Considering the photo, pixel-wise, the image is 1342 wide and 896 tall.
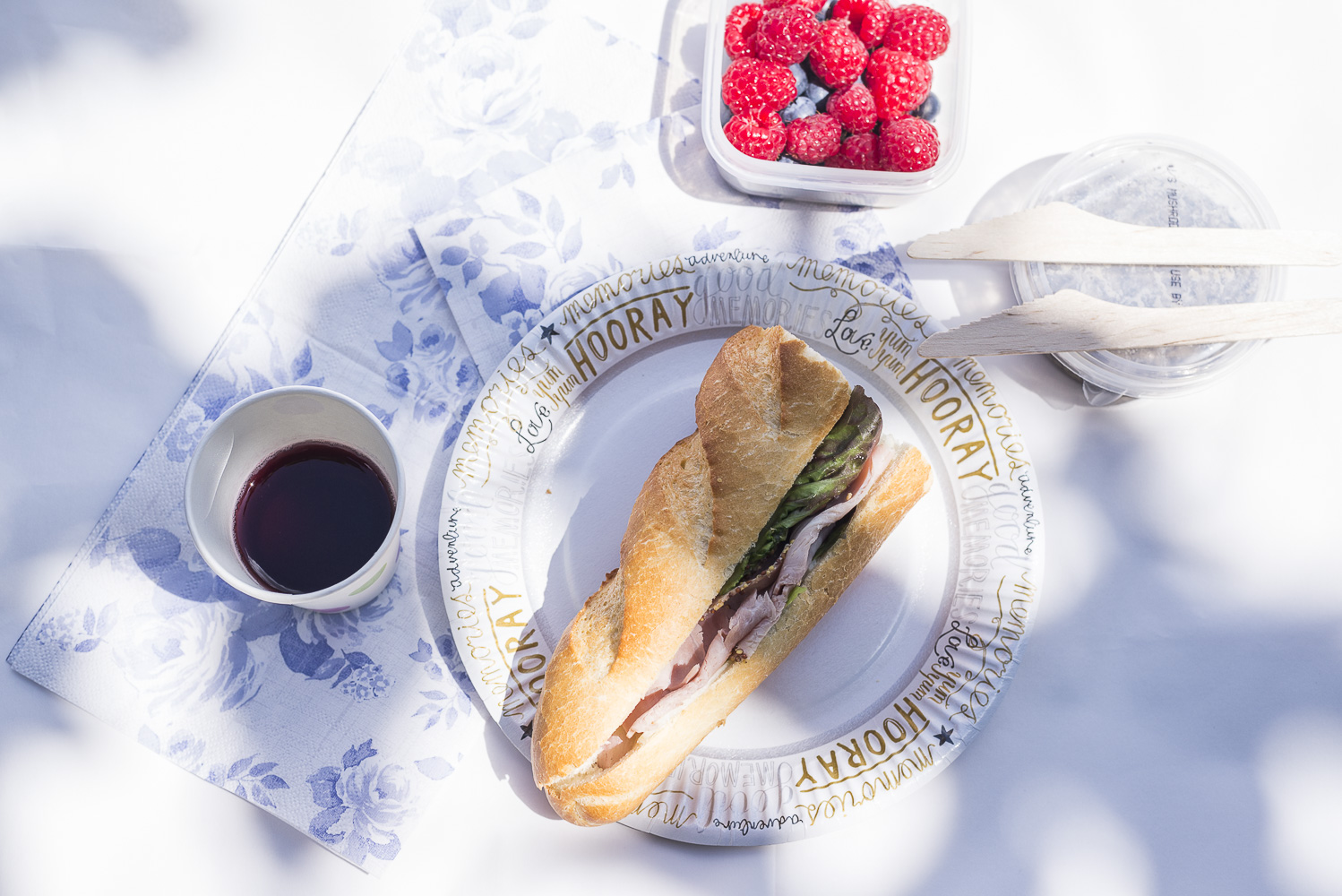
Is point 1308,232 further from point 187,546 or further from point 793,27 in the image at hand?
point 187,546

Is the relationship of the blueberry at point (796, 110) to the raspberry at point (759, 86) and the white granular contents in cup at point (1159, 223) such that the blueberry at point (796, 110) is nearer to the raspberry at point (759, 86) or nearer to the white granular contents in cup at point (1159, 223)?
the raspberry at point (759, 86)

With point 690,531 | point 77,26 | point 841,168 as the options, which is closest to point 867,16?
point 841,168

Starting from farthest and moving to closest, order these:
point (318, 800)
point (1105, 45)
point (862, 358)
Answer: point (1105, 45), point (862, 358), point (318, 800)

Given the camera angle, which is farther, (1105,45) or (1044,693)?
(1105,45)

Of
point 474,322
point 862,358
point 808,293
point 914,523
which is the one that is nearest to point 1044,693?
point 914,523

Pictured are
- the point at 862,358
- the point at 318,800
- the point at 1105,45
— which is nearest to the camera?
the point at 318,800

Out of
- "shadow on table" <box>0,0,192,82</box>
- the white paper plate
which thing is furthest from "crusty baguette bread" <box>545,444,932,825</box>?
"shadow on table" <box>0,0,192,82</box>
